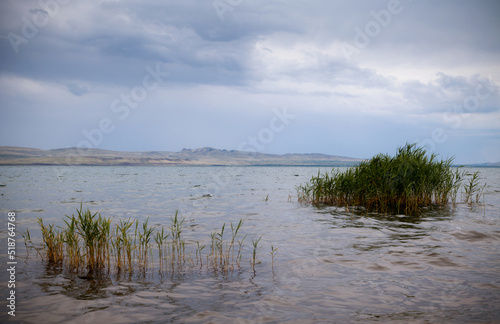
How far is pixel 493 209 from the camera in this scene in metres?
23.3

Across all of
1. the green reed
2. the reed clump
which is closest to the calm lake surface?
the green reed

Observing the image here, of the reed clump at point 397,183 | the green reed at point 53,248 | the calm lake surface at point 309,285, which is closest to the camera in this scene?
the calm lake surface at point 309,285

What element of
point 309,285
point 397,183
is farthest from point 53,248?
point 397,183

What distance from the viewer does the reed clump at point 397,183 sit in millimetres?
21391

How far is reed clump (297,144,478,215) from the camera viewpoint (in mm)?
21391

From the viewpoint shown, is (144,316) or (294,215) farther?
(294,215)

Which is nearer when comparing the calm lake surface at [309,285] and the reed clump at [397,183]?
the calm lake surface at [309,285]

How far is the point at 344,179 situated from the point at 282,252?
12.3 meters

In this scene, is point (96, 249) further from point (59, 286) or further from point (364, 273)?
point (364, 273)

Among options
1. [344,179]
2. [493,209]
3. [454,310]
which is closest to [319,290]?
[454,310]

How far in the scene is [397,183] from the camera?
21.6 metres

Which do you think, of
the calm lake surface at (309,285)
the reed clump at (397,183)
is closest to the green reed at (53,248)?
the calm lake surface at (309,285)

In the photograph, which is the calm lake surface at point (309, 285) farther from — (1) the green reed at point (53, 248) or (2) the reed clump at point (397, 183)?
(2) the reed clump at point (397, 183)

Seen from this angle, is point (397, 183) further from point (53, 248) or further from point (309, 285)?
point (53, 248)
